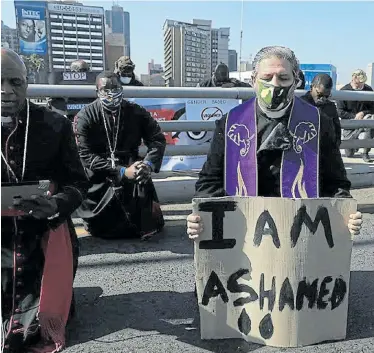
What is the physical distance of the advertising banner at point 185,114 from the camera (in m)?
5.96

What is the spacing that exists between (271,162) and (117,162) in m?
2.09

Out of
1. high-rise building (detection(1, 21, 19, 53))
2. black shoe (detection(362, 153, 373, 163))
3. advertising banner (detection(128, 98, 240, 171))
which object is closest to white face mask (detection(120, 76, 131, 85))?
advertising banner (detection(128, 98, 240, 171))

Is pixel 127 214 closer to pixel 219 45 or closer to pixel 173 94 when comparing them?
pixel 173 94

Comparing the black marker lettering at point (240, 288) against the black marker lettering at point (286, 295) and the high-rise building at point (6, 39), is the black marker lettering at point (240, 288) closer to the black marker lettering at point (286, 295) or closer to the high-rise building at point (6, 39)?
the black marker lettering at point (286, 295)

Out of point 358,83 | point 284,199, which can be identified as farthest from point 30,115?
point 358,83

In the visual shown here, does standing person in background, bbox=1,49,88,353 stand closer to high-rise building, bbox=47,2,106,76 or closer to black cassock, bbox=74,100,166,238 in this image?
black cassock, bbox=74,100,166,238

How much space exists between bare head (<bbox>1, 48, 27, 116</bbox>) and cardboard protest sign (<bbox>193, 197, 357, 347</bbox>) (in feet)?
3.35

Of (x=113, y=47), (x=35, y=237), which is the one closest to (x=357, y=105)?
(x=35, y=237)

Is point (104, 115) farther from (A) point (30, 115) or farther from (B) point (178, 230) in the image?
(A) point (30, 115)

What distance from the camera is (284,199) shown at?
2.42m

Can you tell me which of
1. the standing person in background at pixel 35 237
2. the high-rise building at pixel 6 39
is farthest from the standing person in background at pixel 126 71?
the standing person in background at pixel 35 237

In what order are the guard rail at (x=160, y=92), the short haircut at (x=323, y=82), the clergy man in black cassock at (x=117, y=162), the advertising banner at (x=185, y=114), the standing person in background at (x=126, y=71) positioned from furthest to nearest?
the standing person in background at (x=126, y=71) < the advertising banner at (x=185, y=114) < the short haircut at (x=323, y=82) < the guard rail at (x=160, y=92) < the clergy man in black cassock at (x=117, y=162)

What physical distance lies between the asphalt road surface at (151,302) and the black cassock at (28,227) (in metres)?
0.31

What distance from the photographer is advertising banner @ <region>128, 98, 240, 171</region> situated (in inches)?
235
